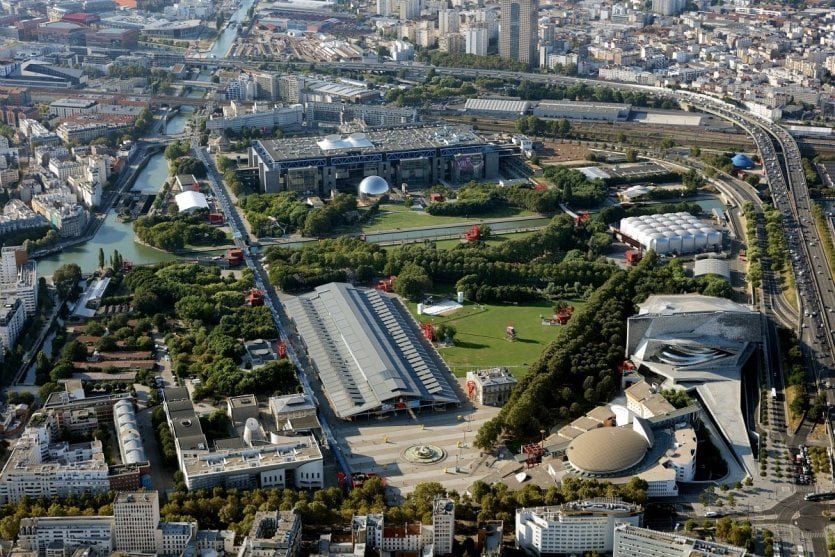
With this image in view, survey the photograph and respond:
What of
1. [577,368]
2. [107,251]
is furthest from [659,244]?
[107,251]

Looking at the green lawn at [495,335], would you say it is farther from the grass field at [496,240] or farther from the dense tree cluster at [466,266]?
the grass field at [496,240]

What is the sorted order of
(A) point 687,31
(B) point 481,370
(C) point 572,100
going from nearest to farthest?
1. (B) point 481,370
2. (C) point 572,100
3. (A) point 687,31

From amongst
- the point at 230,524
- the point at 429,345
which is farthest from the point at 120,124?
the point at 230,524

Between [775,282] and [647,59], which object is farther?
[647,59]

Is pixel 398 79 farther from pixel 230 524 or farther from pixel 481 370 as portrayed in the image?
pixel 230 524

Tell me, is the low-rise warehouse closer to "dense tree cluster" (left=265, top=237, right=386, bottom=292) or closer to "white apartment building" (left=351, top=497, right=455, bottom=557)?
"dense tree cluster" (left=265, top=237, right=386, bottom=292)

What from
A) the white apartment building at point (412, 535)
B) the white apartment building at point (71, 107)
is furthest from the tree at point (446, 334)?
the white apartment building at point (71, 107)

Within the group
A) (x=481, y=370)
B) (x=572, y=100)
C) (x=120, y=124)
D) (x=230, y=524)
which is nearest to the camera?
(x=230, y=524)
